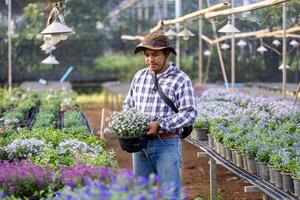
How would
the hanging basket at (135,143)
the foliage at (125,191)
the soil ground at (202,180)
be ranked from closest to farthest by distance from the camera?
the foliage at (125,191) → the hanging basket at (135,143) → the soil ground at (202,180)

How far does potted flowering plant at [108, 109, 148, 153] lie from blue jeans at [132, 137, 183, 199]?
102 millimetres

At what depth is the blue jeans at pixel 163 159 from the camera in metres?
4.74

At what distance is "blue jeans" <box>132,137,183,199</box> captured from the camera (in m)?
4.74

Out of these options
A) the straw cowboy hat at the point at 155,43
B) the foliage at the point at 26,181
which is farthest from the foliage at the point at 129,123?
the foliage at the point at 26,181

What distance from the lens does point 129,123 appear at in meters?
4.72

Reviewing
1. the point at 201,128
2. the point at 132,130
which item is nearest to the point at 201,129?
the point at 201,128

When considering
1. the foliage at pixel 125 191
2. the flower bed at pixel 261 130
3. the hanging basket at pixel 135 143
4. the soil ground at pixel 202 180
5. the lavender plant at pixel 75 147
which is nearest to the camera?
the foliage at pixel 125 191

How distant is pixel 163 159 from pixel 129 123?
0.35 metres

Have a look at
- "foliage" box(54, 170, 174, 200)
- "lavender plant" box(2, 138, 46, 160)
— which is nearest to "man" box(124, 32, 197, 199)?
"lavender plant" box(2, 138, 46, 160)

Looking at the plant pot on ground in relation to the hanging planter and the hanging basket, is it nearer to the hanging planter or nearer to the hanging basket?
the hanging planter

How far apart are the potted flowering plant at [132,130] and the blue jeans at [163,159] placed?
4.0 inches

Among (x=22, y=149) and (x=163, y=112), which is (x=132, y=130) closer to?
(x=163, y=112)

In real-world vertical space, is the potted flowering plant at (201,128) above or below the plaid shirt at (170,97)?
below

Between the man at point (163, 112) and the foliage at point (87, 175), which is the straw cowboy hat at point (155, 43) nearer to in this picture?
the man at point (163, 112)
